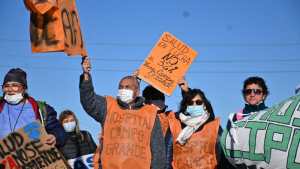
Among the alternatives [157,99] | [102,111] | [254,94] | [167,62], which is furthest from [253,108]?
[167,62]

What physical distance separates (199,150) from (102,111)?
3.51 feet

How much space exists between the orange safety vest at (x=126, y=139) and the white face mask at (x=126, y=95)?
0.37 feet

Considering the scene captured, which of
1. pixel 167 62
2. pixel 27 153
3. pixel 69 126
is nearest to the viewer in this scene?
pixel 27 153

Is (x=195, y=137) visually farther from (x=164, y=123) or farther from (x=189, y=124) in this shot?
(x=164, y=123)

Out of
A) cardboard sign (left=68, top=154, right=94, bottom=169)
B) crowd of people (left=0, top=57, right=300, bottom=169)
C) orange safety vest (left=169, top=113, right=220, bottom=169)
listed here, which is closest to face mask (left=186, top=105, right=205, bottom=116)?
crowd of people (left=0, top=57, right=300, bottom=169)

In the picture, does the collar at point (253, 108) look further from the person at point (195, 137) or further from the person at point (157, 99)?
the person at point (157, 99)

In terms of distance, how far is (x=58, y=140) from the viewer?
17.4 feet

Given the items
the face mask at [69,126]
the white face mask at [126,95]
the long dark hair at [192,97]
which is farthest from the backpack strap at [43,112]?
the face mask at [69,126]

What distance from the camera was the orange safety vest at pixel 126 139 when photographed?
5439 mm

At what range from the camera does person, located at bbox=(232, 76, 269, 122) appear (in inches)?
229

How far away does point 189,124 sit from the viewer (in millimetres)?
5801

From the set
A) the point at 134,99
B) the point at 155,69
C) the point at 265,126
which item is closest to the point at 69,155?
the point at 155,69

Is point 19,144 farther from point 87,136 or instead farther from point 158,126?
point 87,136

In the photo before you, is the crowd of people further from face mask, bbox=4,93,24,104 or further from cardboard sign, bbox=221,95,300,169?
cardboard sign, bbox=221,95,300,169
